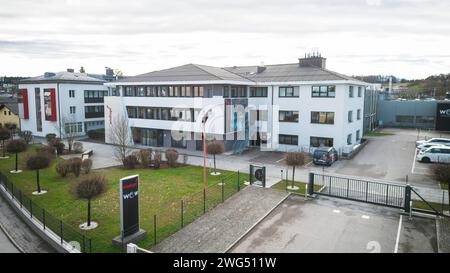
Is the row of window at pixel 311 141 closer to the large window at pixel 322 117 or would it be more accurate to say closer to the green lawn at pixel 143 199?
the large window at pixel 322 117

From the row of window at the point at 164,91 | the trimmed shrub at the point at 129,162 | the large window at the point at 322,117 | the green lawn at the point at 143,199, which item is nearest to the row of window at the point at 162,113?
the row of window at the point at 164,91

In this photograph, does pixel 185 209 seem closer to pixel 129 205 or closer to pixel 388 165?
pixel 129 205

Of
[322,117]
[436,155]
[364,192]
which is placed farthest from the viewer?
[322,117]

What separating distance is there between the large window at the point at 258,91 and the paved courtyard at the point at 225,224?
17.5 meters

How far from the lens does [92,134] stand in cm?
4425

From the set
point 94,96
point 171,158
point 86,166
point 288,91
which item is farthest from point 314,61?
point 94,96

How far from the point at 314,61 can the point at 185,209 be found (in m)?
25.7

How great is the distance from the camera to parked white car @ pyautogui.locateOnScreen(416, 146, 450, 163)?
2752 centimetres

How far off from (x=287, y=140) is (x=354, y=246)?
2155 centimetres

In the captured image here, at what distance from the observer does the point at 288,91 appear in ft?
110

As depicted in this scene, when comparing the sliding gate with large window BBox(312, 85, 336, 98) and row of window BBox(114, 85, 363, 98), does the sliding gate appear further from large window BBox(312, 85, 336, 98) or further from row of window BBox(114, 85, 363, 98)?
row of window BBox(114, 85, 363, 98)

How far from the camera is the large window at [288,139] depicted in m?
33.4

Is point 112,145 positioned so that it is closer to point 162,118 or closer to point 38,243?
point 162,118
